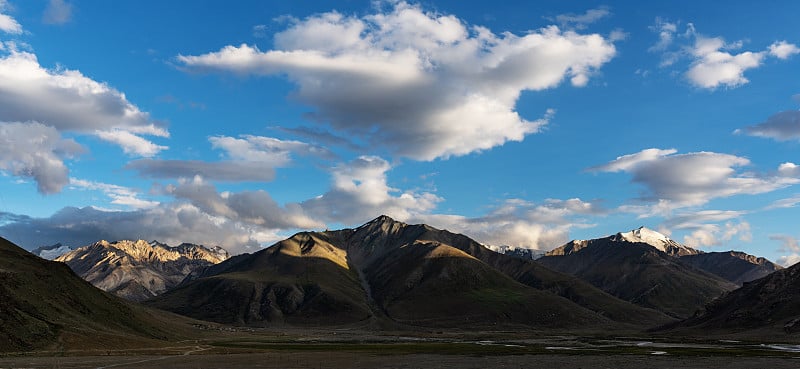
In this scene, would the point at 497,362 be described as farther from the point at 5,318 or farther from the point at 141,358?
the point at 5,318

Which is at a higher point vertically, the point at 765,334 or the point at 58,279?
the point at 58,279

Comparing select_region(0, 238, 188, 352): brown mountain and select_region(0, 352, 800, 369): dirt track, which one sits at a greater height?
select_region(0, 238, 188, 352): brown mountain

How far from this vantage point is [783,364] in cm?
8719

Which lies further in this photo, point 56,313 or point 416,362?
point 56,313

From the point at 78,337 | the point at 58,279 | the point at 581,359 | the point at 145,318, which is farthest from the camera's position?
the point at 145,318

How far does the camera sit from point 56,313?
125250 millimetres

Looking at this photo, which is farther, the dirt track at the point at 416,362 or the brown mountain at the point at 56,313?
the brown mountain at the point at 56,313

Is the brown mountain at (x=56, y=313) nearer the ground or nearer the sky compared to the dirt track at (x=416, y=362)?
nearer the sky

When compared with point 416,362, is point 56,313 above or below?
above

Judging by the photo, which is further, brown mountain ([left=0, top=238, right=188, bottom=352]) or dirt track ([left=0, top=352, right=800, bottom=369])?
brown mountain ([left=0, top=238, right=188, bottom=352])

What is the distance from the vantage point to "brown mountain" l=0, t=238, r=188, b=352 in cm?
10623

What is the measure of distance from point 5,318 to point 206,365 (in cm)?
4656

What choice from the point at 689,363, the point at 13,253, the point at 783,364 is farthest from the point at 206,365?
the point at 13,253

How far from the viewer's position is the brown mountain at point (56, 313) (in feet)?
349
